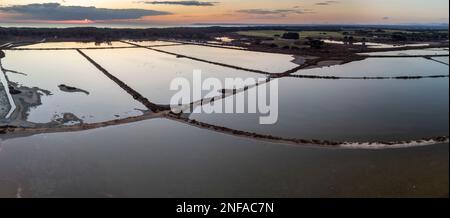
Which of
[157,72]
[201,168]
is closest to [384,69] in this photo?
[157,72]

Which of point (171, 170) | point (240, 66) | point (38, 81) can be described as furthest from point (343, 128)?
point (38, 81)

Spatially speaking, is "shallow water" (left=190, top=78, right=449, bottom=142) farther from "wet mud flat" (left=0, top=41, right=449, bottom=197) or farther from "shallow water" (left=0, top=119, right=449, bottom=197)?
"shallow water" (left=0, top=119, right=449, bottom=197)

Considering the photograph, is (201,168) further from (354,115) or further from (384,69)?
(384,69)

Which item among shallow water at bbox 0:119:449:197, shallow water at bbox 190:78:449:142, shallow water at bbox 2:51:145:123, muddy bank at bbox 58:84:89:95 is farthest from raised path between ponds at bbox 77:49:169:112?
shallow water at bbox 0:119:449:197
